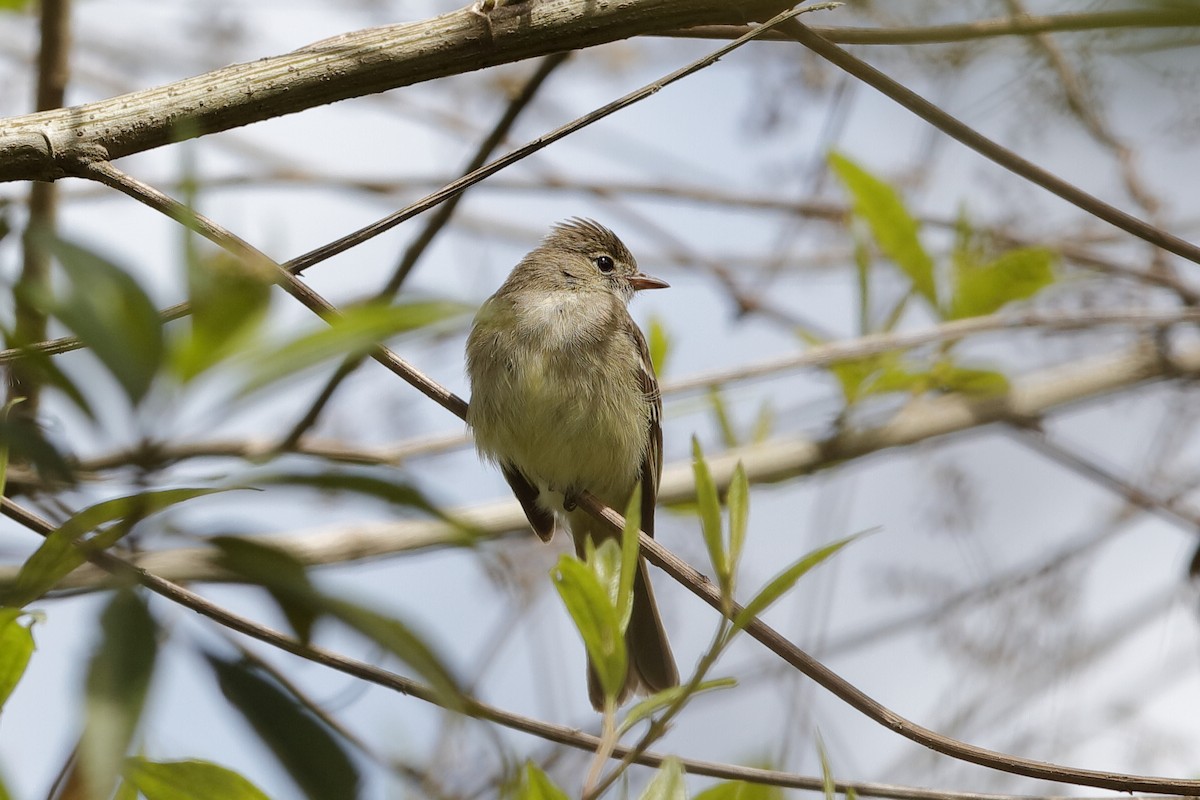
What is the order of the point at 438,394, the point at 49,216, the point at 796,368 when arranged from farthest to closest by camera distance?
the point at 796,368
the point at 49,216
the point at 438,394

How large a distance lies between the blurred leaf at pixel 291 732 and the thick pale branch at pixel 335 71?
1.01 metres

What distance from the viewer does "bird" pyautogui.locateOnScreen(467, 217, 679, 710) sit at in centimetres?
367

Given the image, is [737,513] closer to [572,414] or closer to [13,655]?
[13,655]

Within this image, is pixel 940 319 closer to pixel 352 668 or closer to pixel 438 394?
pixel 438 394

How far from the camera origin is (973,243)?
3.84 m

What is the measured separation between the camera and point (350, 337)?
3.43 ft

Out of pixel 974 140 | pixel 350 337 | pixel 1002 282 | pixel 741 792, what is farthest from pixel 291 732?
pixel 1002 282

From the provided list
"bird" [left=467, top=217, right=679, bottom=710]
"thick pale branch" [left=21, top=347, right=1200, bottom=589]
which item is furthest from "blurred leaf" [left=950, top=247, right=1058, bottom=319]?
"bird" [left=467, top=217, right=679, bottom=710]

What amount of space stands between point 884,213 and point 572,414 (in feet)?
3.64

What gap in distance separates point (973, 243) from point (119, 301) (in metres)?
3.30

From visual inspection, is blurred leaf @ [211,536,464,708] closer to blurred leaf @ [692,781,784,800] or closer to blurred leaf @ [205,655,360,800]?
blurred leaf @ [205,655,360,800]

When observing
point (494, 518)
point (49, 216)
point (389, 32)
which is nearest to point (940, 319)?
point (494, 518)

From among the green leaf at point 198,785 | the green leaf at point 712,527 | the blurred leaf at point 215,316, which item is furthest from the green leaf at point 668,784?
the blurred leaf at point 215,316

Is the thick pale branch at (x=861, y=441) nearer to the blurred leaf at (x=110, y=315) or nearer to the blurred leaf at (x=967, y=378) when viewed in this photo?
the blurred leaf at (x=967, y=378)
